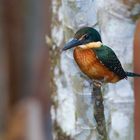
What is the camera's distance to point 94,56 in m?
1.16

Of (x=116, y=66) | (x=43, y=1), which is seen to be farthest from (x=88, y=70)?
(x=43, y=1)

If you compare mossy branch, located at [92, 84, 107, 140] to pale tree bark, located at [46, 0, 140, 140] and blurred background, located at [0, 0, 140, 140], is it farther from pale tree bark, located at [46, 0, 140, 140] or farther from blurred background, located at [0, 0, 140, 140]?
blurred background, located at [0, 0, 140, 140]

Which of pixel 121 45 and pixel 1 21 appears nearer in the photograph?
pixel 121 45

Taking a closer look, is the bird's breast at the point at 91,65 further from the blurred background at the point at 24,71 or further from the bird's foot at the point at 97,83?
the blurred background at the point at 24,71

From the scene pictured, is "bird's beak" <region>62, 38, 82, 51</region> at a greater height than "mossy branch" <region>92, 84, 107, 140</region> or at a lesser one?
greater

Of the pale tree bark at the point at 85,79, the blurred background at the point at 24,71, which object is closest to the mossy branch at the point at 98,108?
the pale tree bark at the point at 85,79

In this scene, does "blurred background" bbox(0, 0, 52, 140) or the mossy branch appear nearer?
the mossy branch

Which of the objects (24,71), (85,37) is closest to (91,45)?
(85,37)

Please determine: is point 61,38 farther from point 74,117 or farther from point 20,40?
point 20,40

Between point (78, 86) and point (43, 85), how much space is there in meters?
2.41

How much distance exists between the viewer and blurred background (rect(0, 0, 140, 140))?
11.5 feet

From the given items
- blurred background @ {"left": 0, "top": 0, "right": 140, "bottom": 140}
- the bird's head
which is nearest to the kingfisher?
the bird's head

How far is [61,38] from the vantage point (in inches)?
48.2

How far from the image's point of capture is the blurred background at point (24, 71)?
351cm
